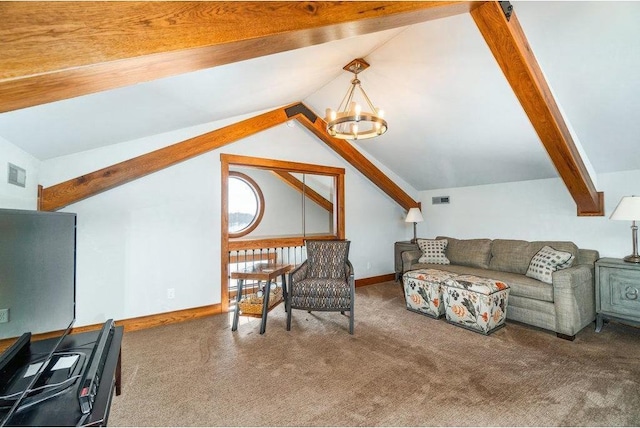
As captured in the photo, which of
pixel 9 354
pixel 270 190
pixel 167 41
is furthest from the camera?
pixel 270 190

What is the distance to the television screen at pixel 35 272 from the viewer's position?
130 cm

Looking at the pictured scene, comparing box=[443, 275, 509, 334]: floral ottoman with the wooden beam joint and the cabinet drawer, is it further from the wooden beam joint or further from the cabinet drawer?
the wooden beam joint

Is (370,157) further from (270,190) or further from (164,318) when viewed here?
(164,318)

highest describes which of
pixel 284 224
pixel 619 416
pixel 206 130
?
pixel 206 130

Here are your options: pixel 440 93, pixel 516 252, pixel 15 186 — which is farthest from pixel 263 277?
pixel 516 252

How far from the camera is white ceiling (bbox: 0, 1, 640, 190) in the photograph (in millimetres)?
1947

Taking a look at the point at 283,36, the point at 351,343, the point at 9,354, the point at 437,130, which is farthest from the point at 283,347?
the point at 437,130

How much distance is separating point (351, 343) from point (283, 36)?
2.57m

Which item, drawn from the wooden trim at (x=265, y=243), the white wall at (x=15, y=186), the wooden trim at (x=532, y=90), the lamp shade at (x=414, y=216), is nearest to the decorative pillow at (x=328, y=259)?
the wooden trim at (x=265, y=243)

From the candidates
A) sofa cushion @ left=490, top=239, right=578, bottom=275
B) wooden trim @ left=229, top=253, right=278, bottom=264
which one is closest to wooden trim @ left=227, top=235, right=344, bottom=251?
wooden trim @ left=229, top=253, right=278, bottom=264

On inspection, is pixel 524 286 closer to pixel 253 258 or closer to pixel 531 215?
pixel 531 215

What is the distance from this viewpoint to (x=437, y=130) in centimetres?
369

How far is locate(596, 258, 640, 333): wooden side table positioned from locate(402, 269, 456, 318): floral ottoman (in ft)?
4.65

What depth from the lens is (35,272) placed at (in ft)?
4.73
